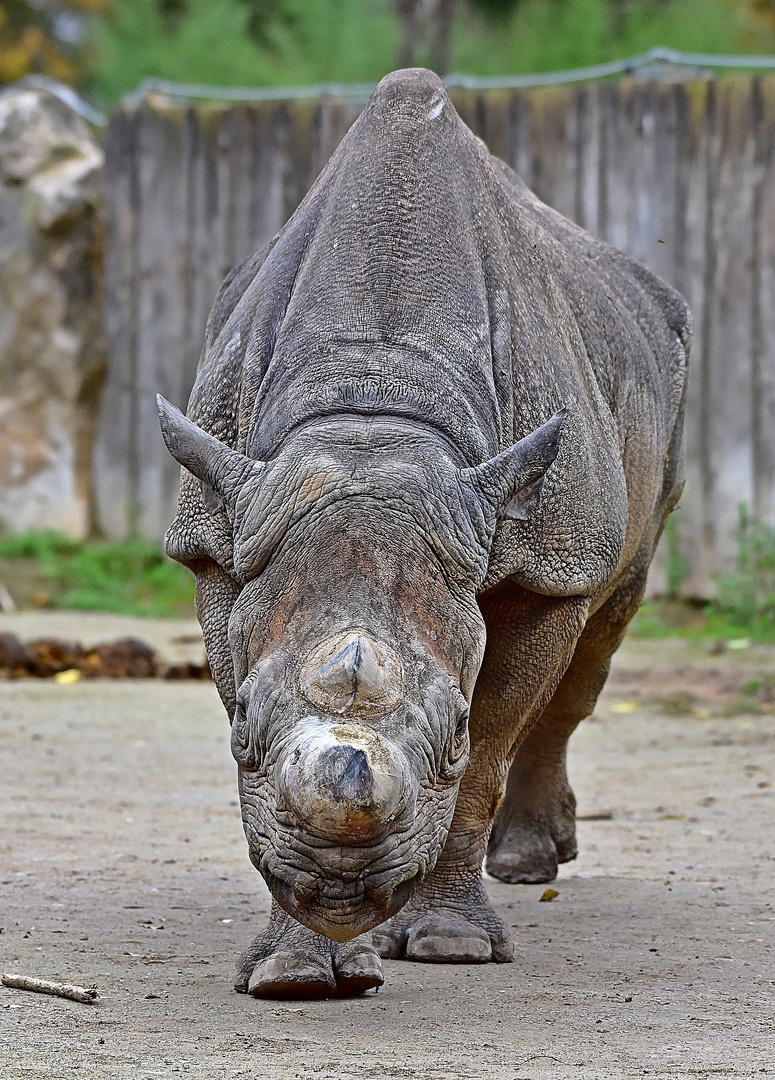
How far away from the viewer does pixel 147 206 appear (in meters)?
12.3

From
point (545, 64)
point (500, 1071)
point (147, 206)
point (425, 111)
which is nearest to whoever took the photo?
point (500, 1071)

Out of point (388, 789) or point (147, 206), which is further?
point (147, 206)

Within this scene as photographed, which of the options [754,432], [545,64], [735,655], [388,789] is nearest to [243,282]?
[388,789]

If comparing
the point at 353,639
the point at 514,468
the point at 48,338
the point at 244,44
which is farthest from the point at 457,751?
the point at 244,44

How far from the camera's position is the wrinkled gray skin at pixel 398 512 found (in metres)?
3.26

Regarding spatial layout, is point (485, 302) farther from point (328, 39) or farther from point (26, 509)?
point (328, 39)

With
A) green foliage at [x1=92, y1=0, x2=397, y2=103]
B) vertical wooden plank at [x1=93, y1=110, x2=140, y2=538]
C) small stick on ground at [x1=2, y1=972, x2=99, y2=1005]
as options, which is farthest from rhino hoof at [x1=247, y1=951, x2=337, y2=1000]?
green foliage at [x1=92, y1=0, x2=397, y2=103]

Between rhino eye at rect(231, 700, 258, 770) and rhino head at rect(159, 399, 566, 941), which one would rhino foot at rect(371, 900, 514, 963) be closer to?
rhino head at rect(159, 399, 566, 941)

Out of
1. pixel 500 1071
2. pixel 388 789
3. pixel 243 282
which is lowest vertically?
pixel 500 1071

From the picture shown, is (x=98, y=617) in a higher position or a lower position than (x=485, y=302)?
lower

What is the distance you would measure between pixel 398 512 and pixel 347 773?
0.78m

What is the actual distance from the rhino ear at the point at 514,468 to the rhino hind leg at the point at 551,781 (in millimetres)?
1898

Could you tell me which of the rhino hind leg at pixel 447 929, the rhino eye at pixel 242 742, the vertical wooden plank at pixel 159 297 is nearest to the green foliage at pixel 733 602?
the vertical wooden plank at pixel 159 297

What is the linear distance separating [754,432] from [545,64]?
10.7m
